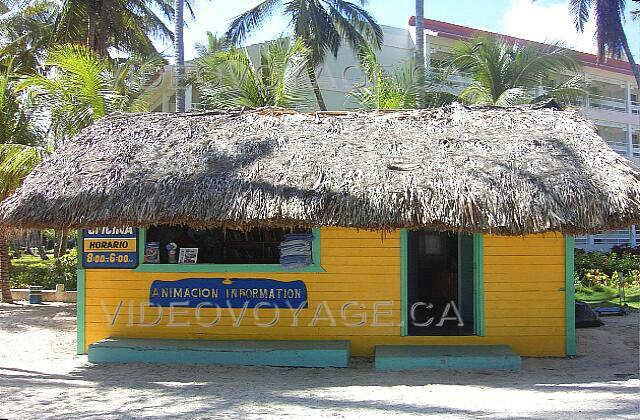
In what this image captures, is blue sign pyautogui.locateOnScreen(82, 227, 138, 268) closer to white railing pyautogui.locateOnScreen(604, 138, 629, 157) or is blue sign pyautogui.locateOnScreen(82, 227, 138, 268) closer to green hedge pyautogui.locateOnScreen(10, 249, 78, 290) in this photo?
green hedge pyautogui.locateOnScreen(10, 249, 78, 290)

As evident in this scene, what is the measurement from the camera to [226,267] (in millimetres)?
8562

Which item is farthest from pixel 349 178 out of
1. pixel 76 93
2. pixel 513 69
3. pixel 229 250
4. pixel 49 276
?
pixel 49 276

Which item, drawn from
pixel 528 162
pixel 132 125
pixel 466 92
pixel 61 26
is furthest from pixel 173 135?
pixel 61 26

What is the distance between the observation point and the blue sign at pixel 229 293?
8.52m

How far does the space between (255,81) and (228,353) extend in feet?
25.4

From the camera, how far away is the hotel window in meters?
8.48

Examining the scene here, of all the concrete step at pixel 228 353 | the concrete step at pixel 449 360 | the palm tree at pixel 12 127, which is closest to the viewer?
the concrete step at pixel 449 360

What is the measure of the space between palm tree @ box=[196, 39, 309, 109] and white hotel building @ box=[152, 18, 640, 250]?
193 cm

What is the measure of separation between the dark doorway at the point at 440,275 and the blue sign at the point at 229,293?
244cm

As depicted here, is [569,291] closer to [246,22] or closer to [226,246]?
[226,246]

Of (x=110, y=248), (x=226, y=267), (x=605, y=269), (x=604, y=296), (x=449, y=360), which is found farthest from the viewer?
(x=605, y=269)

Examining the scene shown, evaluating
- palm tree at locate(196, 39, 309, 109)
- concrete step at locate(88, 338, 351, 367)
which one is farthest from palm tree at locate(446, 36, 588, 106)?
concrete step at locate(88, 338, 351, 367)

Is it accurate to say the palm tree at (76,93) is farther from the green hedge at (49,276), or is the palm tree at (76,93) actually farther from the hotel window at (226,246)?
the green hedge at (49,276)

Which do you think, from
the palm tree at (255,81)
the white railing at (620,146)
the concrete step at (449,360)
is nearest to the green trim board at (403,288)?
the concrete step at (449,360)
